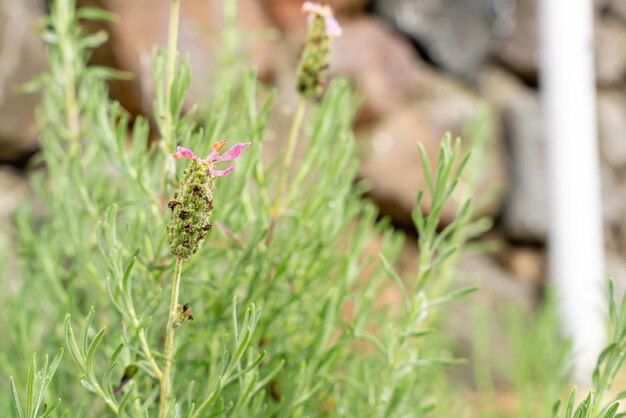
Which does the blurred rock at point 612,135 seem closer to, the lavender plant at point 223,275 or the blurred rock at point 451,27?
the blurred rock at point 451,27

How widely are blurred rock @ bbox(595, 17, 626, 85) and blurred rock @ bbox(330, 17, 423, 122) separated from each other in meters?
0.85

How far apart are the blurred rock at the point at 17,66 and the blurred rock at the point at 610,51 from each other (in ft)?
6.92

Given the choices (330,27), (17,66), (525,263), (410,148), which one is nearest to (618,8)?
(525,263)

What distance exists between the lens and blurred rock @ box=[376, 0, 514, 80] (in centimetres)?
259

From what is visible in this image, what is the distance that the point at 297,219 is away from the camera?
597 millimetres

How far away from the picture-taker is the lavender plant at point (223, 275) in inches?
16.9

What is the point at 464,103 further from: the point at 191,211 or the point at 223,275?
the point at 191,211

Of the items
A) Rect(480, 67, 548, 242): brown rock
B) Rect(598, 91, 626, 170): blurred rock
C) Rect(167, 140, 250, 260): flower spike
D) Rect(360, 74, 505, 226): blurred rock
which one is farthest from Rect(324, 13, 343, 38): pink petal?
Rect(598, 91, 626, 170): blurred rock

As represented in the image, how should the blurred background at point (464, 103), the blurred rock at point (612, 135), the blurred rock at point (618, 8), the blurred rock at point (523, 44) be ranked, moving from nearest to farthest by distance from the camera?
the blurred background at point (464, 103) → the blurred rock at point (523, 44) → the blurred rock at point (612, 135) → the blurred rock at point (618, 8)

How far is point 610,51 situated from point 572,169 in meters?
0.84

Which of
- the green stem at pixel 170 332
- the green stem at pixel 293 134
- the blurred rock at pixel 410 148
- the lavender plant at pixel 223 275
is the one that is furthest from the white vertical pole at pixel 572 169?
the green stem at pixel 170 332

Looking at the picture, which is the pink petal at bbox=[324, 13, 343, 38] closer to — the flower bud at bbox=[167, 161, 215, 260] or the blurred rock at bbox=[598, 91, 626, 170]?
the flower bud at bbox=[167, 161, 215, 260]

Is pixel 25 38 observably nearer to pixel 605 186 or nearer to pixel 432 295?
pixel 432 295

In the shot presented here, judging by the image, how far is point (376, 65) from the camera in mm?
2455
